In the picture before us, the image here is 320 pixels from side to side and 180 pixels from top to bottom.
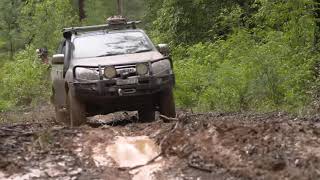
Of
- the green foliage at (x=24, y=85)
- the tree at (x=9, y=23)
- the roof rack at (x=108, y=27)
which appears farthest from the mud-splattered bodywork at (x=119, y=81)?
the tree at (x=9, y=23)

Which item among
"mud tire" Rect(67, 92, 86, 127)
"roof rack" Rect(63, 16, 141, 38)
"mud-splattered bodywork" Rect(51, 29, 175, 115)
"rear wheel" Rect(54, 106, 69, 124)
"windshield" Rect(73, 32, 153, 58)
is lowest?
"rear wheel" Rect(54, 106, 69, 124)

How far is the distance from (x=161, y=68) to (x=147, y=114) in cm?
115

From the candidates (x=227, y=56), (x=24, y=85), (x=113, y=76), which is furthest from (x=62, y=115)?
(x=24, y=85)

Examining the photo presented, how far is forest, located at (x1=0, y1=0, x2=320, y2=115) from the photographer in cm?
1141

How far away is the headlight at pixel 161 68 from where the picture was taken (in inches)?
329

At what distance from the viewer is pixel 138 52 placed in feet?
30.1

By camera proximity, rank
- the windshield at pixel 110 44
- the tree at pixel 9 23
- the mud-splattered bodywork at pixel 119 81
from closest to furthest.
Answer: the mud-splattered bodywork at pixel 119 81
the windshield at pixel 110 44
the tree at pixel 9 23

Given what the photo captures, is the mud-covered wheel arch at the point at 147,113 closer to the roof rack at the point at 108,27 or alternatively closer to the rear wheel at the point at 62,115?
the rear wheel at the point at 62,115

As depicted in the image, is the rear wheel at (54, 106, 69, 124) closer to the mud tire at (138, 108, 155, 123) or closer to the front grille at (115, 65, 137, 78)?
the mud tire at (138, 108, 155, 123)

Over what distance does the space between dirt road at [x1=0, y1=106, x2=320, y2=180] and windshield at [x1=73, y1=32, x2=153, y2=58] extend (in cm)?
267

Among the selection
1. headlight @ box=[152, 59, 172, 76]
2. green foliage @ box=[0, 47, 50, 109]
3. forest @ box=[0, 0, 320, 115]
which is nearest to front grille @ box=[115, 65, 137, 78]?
headlight @ box=[152, 59, 172, 76]

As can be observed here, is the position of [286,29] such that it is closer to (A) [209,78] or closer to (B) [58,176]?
(A) [209,78]

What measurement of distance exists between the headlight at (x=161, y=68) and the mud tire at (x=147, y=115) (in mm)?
883

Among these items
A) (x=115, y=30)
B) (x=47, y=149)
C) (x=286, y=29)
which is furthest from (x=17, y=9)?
(x=47, y=149)
